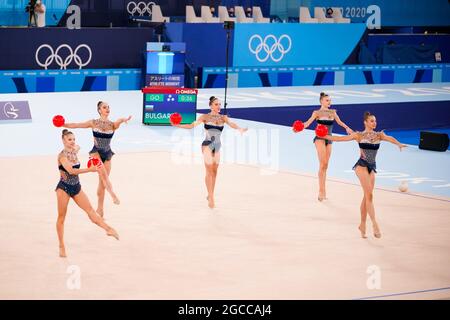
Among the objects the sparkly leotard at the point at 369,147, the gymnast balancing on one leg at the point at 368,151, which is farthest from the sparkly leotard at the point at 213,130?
the sparkly leotard at the point at 369,147

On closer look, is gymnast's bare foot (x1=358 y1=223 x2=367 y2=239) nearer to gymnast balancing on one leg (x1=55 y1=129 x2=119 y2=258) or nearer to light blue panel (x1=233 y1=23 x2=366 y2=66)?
gymnast balancing on one leg (x1=55 y1=129 x2=119 y2=258)

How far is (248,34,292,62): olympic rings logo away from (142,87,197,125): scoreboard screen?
789 cm

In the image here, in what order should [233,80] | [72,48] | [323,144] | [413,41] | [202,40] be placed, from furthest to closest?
[413,41] < [233,80] < [202,40] < [72,48] < [323,144]

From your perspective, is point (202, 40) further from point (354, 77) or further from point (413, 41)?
point (413, 41)

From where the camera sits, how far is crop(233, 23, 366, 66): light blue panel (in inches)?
1198

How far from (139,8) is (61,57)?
4669 millimetres

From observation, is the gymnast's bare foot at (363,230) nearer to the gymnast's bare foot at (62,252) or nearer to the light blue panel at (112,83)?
the gymnast's bare foot at (62,252)

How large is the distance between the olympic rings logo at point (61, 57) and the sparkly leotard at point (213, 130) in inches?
521

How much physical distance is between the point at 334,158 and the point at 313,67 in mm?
12125

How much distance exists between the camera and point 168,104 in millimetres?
22938

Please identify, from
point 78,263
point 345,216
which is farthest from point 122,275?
point 345,216

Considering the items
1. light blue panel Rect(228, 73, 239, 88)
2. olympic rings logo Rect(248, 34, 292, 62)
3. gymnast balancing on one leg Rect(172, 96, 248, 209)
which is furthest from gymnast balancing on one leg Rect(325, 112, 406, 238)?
olympic rings logo Rect(248, 34, 292, 62)

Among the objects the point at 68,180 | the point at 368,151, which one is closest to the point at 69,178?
the point at 68,180
